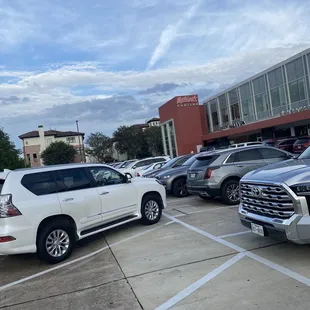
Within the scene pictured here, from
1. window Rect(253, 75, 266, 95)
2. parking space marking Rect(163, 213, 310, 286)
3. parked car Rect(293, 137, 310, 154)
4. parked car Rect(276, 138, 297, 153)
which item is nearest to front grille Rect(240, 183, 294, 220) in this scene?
parking space marking Rect(163, 213, 310, 286)

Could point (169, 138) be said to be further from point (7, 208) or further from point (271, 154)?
point (7, 208)

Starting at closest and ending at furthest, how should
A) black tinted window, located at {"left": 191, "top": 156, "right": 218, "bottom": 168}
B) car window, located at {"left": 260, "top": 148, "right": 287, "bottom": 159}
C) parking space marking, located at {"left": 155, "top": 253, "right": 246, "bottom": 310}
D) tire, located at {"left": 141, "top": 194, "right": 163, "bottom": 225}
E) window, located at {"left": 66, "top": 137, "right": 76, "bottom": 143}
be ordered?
parking space marking, located at {"left": 155, "top": 253, "right": 246, "bottom": 310} < tire, located at {"left": 141, "top": 194, "right": 163, "bottom": 225} < black tinted window, located at {"left": 191, "top": 156, "right": 218, "bottom": 168} < car window, located at {"left": 260, "top": 148, "right": 287, "bottom": 159} < window, located at {"left": 66, "top": 137, "right": 76, "bottom": 143}

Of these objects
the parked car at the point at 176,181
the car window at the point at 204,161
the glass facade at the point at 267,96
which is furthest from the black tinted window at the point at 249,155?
the glass facade at the point at 267,96

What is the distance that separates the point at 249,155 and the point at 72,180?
5833mm

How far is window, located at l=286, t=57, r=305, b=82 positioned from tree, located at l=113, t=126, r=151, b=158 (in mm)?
38887

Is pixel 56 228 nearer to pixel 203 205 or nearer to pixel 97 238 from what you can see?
pixel 97 238

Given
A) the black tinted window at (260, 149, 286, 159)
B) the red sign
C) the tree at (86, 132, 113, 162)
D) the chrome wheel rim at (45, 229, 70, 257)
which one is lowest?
the chrome wheel rim at (45, 229, 70, 257)

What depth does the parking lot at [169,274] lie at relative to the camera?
13.6ft

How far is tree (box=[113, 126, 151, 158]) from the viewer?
236 ft

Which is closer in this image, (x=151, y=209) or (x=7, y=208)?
(x=7, y=208)

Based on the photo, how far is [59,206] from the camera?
6238 millimetres

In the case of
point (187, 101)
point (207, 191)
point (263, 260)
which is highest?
point (187, 101)

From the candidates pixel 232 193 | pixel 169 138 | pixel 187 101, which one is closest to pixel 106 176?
pixel 232 193

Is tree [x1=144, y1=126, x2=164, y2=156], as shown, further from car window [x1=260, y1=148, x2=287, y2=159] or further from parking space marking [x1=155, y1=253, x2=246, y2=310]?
parking space marking [x1=155, y1=253, x2=246, y2=310]
